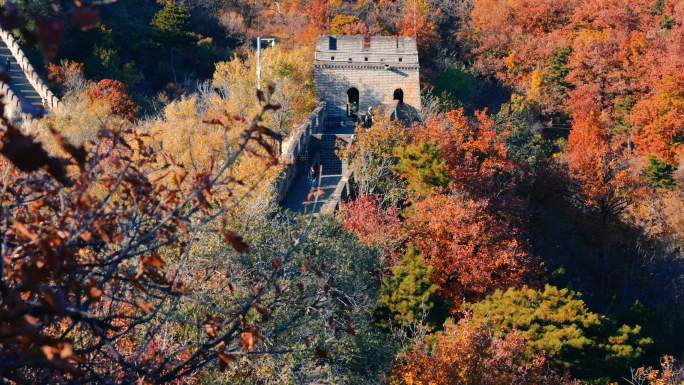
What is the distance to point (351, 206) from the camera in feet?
61.7

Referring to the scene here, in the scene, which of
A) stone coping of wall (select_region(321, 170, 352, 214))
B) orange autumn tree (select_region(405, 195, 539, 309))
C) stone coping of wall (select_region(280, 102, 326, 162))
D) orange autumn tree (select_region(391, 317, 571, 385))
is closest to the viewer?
orange autumn tree (select_region(391, 317, 571, 385))

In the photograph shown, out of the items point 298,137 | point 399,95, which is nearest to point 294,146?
point 298,137

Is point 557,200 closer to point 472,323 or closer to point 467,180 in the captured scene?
point 467,180

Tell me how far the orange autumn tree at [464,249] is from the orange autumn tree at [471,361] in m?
3.56

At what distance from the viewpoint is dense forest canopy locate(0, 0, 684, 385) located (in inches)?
172

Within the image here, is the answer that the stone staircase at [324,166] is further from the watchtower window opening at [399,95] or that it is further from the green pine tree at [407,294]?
the watchtower window opening at [399,95]

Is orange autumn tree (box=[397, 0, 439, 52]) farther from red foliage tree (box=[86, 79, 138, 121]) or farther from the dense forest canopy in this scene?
red foliage tree (box=[86, 79, 138, 121])

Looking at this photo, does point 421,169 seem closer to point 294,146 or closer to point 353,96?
point 294,146

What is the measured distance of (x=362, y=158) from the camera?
68.7 feet

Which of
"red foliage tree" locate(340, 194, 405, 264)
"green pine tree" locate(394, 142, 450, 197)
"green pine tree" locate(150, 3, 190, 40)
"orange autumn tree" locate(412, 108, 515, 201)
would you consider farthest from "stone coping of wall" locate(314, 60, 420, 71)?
"red foliage tree" locate(340, 194, 405, 264)

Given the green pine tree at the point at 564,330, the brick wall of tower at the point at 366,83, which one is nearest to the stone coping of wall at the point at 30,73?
the brick wall of tower at the point at 366,83

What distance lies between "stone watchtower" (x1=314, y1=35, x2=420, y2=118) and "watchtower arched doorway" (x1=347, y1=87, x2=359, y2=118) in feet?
0.22

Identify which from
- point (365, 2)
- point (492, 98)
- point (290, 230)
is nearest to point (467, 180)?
point (290, 230)

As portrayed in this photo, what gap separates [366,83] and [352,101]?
85cm
